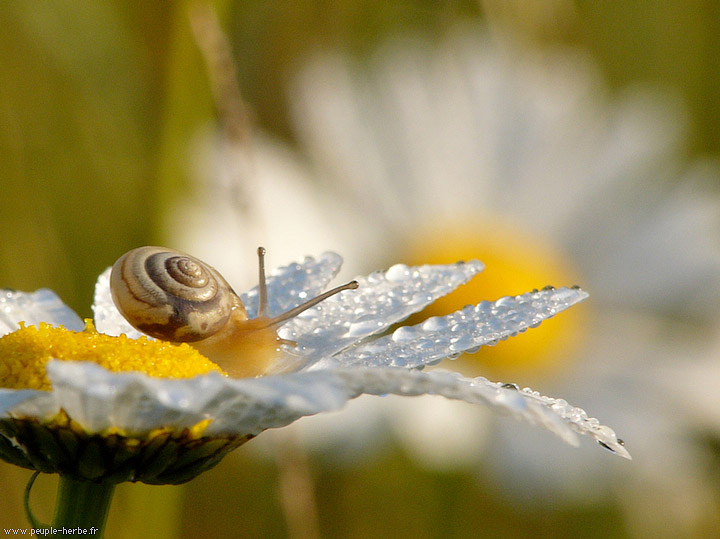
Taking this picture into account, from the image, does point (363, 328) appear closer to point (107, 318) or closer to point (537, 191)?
point (107, 318)

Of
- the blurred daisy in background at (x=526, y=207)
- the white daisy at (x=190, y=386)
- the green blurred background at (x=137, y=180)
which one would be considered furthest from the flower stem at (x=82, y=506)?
the blurred daisy in background at (x=526, y=207)

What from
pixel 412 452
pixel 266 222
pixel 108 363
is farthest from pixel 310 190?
pixel 108 363

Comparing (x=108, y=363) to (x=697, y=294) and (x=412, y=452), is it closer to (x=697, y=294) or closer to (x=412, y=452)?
(x=412, y=452)

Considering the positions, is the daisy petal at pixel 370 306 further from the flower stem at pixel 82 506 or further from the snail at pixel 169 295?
the flower stem at pixel 82 506

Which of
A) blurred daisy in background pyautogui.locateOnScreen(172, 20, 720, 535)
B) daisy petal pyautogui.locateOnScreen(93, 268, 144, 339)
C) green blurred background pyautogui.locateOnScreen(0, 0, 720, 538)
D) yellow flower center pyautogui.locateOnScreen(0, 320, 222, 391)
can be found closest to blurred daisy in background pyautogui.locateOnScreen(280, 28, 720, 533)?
blurred daisy in background pyautogui.locateOnScreen(172, 20, 720, 535)

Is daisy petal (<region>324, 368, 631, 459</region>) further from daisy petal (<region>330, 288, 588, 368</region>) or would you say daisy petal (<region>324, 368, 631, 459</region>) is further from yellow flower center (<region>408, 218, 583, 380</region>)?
yellow flower center (<region>408, 218, 583, 380</region>)

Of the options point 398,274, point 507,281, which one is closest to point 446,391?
point 398,274
